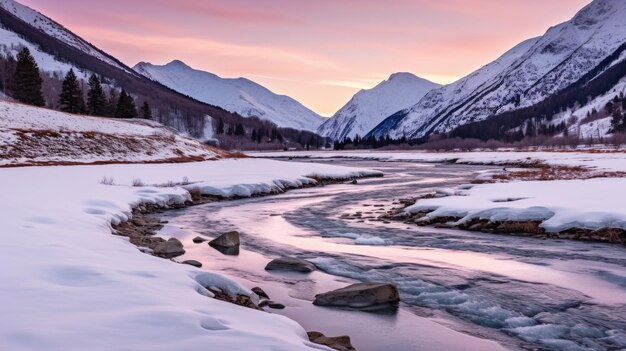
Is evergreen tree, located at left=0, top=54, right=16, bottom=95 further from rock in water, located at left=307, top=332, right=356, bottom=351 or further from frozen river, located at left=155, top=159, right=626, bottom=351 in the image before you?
rock in water, located at left=307, top=332, right=356, bottom=351

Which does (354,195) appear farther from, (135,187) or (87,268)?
(87,268)

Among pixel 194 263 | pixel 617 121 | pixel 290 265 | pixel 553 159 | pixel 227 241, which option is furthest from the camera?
pixel 617 121

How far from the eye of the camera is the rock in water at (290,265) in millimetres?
12997

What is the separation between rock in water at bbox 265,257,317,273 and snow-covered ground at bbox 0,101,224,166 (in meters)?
36.2

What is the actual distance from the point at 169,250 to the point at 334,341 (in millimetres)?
8425

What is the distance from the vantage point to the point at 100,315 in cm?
618

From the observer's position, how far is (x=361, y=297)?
10.0 metres

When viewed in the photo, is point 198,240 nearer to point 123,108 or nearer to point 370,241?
point 370,241

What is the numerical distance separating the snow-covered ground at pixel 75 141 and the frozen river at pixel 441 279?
3083 cm

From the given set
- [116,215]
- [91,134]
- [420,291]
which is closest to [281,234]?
[116,215]

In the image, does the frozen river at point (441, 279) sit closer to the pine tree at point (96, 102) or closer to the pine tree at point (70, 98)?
the pine tree at point (70, 98)

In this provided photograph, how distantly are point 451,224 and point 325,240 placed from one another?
20.6 ft

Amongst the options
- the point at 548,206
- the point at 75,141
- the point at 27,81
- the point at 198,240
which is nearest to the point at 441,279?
the point at 198,240

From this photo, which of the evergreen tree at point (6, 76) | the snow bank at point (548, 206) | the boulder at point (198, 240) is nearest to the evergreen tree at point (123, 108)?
the evergreen tree at point (6, 76)
